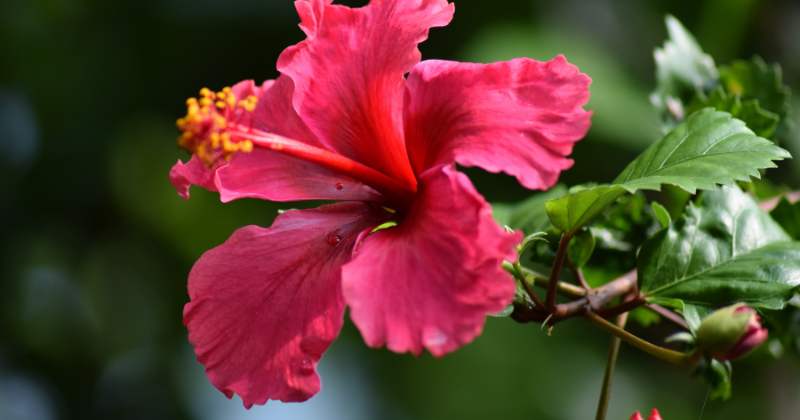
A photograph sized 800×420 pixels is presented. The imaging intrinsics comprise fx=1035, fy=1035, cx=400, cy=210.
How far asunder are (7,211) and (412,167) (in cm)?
284

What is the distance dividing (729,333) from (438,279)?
0.34m

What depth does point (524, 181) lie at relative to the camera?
3.53 ft

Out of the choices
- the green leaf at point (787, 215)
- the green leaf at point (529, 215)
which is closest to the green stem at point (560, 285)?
the green leaf at point (529, 215)

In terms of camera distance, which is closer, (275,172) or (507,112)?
(507,112)

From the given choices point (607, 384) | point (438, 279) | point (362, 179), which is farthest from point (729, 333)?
point (362, 179)

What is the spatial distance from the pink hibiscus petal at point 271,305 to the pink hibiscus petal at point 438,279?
92mm

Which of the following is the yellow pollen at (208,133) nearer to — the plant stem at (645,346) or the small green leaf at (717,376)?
the plant stem at (645,346)

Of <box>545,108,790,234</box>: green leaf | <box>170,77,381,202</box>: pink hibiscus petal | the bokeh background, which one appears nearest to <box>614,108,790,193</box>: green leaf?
<box>545,108,790,234</box>: green leaf

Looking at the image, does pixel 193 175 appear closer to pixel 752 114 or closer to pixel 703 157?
pixel 703 157

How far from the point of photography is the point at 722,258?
1274 millimetres

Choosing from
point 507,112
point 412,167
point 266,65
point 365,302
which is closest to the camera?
point 365,302

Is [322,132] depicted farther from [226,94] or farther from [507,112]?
[507,112]

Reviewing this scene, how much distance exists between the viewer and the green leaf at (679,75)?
5.47 feet

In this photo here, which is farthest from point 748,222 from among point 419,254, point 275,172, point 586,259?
point 275,172
